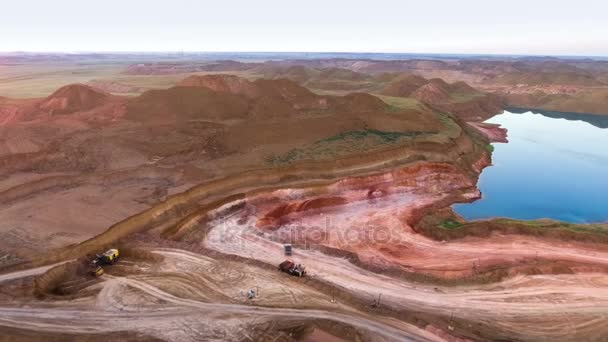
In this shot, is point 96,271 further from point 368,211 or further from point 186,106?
point 186,106

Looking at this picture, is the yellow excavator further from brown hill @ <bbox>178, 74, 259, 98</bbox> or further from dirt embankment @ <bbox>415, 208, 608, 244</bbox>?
brown hill @ <bbox>178, 74, 259, 98</bbox>

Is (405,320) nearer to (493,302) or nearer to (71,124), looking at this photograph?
(493,302)

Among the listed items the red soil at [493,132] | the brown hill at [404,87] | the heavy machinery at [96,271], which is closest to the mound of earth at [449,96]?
the brown hill at [404,87]

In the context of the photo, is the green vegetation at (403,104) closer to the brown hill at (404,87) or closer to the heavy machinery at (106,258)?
the brown hill at (404,87)

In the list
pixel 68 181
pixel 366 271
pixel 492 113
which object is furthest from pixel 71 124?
pixel 492 113

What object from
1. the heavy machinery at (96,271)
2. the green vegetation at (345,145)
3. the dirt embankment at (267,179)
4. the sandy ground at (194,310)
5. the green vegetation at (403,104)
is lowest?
the sandy ground at (194,310)

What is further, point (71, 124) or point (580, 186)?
point (71, 124)
